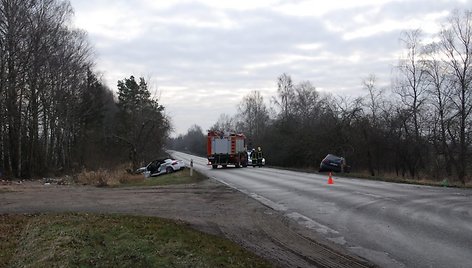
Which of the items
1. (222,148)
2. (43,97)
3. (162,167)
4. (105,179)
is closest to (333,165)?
(222,148)

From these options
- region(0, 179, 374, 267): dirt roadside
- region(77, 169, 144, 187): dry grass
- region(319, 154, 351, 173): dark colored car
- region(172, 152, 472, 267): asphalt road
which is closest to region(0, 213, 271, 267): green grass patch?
region(0, 179, 374, 267): dirt roadside

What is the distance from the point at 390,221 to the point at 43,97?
144ft

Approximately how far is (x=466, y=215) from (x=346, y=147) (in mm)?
37391

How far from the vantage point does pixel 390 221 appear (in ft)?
37.2

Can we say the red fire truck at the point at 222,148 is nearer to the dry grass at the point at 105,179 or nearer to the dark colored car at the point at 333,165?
the dark colored car at the point at 333,165

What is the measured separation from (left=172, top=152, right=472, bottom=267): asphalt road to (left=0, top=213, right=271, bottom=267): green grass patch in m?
2.42

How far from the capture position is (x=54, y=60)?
45750mm

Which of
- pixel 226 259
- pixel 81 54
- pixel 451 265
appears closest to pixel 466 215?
pixel 451 265

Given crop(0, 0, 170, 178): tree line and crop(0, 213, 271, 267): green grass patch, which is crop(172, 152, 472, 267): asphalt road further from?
crop(0, 0, 170, 178): tree line

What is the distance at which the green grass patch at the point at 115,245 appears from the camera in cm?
716

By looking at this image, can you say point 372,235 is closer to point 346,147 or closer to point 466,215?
point 466,215

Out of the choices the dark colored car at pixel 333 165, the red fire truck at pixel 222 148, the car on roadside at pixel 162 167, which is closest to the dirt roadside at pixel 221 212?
the dark colored car at pixel 333 165

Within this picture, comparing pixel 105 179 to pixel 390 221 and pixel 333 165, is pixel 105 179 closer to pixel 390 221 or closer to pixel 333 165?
pixel 333 165

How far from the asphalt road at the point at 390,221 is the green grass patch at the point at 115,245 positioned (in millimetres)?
2423
